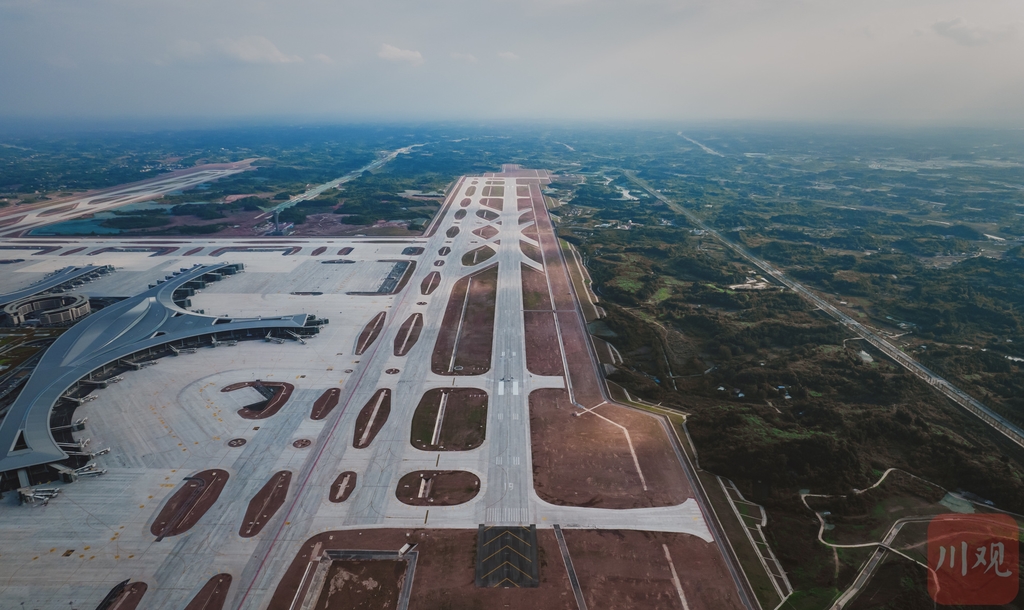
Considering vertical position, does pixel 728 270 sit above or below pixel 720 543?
above

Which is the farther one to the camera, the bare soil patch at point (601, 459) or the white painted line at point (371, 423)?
the white painted line at point (371, 423)

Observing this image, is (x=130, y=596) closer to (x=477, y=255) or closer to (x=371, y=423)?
(x=371, y=423)

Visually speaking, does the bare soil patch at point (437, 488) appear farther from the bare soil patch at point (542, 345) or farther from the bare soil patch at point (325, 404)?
the bare soil patch at point (542, 345)

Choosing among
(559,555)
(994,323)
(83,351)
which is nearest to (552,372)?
(559,555)

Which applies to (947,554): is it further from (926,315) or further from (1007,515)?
(926,315)

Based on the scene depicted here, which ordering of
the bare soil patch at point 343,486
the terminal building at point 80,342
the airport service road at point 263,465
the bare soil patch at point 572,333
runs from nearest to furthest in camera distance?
the airport service road at point 263,465 < the bare soil patch at point 343,486 < the terminal building at point 80,342 < the bare soil patch at point 572,333

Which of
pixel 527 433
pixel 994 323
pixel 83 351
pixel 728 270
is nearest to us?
pixel 527 433

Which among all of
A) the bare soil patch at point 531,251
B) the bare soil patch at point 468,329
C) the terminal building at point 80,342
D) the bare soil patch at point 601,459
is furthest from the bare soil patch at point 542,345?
the terminal building at point 80,342

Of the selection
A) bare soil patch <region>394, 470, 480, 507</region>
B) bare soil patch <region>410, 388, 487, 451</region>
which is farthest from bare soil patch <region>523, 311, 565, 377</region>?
bare soil patch <region>394, 470, 480, 507</region>
